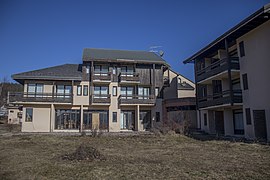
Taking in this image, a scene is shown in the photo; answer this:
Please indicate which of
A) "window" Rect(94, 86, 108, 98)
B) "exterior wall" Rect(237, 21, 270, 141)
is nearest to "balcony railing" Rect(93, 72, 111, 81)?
"window" Rect(94, 86, 108, 98)

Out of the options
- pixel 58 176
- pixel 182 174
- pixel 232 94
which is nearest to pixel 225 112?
pixel 232 94

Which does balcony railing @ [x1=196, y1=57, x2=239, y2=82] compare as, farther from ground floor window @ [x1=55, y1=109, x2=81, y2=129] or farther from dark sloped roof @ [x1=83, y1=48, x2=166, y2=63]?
ground floor window @ [x1=55, y1=109, x2=81, y2=129]

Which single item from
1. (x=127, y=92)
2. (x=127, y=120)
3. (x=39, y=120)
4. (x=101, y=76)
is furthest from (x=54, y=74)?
(x=127, y=120)

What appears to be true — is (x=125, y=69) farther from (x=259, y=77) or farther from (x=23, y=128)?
(x=259, y=77)

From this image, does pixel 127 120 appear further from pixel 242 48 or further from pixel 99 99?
pixel 242 48

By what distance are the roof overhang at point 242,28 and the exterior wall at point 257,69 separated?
0.45 m

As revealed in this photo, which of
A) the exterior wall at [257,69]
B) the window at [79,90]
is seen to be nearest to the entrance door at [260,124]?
the exterior wall at [257,69]

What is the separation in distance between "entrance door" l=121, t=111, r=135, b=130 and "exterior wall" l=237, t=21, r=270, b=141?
1611cm

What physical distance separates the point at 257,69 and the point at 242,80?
2.09 metres

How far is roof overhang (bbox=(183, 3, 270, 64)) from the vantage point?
16.7 m

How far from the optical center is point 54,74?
3002cm

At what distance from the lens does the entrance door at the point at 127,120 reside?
32.1m

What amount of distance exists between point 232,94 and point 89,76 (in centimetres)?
1880

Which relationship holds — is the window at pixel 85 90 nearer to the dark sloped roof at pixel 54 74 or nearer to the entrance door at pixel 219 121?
the dark sloped roof at pixel 54 74
